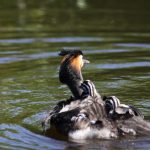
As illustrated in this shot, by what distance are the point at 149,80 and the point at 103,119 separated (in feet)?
10.7

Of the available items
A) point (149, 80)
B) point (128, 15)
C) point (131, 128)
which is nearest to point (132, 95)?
point (149, 80)

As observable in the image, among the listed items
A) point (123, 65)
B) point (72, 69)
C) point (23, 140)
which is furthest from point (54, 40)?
point (23, 140)

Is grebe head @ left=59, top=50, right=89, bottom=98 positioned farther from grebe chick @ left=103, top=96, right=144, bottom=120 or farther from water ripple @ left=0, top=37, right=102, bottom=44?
water ripple @ left=0, top=37, right=102, bottom=44

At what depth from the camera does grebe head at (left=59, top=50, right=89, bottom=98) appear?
8.42 m

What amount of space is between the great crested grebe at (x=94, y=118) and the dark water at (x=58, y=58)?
0.12 meters

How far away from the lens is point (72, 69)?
848 cm

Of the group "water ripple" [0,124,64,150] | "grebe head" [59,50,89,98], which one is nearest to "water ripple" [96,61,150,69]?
"grebe head" [59,50,89,98]

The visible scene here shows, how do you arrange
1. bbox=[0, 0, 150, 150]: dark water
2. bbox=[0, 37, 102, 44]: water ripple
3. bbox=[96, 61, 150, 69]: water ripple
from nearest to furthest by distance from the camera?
1. bbox=[0, 0, 150, 150]: dark water
2. bbox=[96, 61, 150, 69]: water ripple
3. bbox=[0, 37, 102, 44]: water ripple

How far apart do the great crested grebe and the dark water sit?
115 mm

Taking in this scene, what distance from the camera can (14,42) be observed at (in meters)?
14.4

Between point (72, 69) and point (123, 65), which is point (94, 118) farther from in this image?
point (123, 65)

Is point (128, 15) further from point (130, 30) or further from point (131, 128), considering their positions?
point (131, 128)

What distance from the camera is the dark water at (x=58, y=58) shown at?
8351 mm

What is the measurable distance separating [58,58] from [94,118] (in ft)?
17.5
